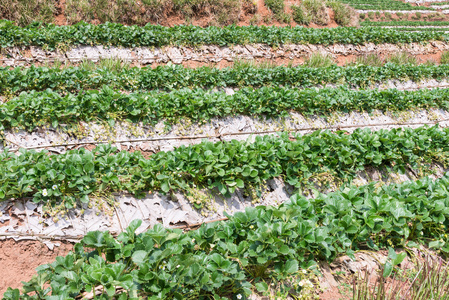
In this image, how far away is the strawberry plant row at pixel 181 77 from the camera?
218 inches

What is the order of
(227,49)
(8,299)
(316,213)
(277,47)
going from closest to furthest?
1. (8,299)
2. (316,213)
3. (227,49)
4. (277,47)

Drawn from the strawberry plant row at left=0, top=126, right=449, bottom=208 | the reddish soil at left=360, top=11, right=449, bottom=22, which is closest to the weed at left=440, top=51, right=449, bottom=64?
the strawberry plant row at left=0, top=126, right=449, bottom=208

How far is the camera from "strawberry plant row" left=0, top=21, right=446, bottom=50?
7285mm

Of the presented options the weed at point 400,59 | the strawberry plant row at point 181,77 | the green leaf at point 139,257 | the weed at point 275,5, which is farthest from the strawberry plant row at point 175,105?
the weed at point 275,5

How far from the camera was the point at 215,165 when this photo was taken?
3969mm

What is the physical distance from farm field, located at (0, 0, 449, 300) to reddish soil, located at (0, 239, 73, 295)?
0.6 inches

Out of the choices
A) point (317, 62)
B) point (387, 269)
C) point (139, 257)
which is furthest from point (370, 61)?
point (139, 257)

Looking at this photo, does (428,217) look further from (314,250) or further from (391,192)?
(314,250)

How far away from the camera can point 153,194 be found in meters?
3.94

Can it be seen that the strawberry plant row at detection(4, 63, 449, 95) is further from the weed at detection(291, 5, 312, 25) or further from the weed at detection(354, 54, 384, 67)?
the weed at detection(291, 5, 312, 25)

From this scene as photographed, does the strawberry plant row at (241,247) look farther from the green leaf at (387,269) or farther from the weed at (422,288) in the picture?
the weed at (422,288)

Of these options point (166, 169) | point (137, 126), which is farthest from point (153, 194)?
point (137, 126)

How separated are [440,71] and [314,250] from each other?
10.4m

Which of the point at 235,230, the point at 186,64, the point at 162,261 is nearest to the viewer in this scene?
the point at 162,261
